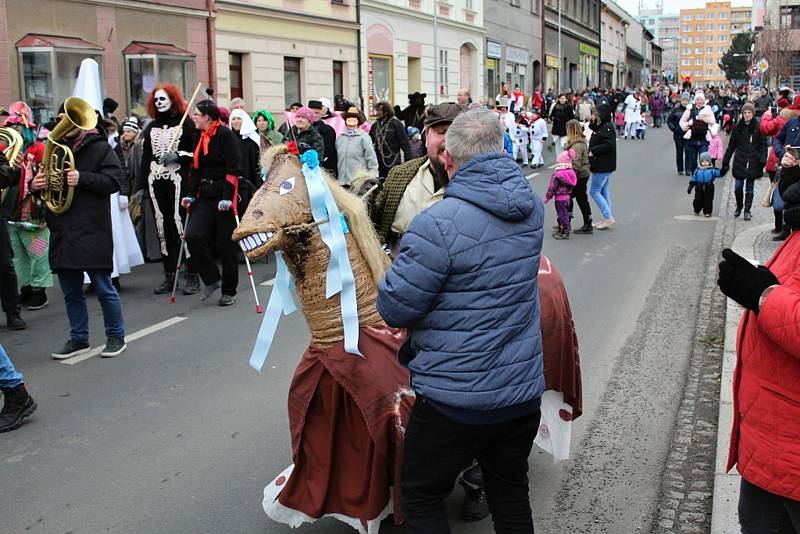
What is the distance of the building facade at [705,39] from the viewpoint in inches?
7205

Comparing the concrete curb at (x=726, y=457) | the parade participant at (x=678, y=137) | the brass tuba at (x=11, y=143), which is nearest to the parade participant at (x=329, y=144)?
the brass tuba at (x=11, y=143)

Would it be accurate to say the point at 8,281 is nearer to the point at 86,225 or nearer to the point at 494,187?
the point at 86,225

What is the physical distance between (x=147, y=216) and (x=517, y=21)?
3756 cm

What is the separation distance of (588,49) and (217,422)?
62804 millimetres

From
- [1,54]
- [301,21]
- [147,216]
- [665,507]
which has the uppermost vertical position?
[301,21]

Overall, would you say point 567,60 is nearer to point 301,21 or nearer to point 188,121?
point 301,21

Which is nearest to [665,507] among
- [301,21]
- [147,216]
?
[147,216]

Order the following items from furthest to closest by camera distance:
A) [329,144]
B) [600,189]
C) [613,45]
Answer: [613,45] → [600,189] → [329,144]

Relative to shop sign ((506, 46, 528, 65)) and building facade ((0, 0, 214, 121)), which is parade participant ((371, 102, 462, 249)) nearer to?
building facade ((0, 0, 214, 121))

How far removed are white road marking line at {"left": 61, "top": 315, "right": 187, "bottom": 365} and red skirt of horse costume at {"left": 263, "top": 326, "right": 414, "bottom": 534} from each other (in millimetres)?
3726

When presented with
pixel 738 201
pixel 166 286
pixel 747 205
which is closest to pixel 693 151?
pixel 738 201

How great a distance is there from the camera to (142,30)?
1891cm

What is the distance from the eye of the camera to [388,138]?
1244 cm

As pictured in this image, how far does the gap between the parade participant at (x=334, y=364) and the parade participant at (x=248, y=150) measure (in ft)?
16.6
